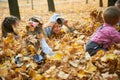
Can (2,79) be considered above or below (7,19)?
below

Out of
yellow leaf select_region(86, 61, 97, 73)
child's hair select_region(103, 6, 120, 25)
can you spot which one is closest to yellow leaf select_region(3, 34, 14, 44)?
child's hair select_region(103, 6, 120, 25)

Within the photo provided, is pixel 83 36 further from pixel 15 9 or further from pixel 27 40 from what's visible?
pixel 15 9

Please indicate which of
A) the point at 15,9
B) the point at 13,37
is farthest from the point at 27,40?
the point at 15,9

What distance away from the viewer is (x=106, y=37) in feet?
18.2

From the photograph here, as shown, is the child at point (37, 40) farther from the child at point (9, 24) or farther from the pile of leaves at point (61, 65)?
the child at point (9, 24)

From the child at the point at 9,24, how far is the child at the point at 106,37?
5.91 ft

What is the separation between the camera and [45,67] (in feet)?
17.4

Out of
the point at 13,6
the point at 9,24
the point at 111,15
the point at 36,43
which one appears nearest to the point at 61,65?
the point at 36,43

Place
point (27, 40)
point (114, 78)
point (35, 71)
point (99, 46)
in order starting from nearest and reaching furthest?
point (114, 78), point (35, 71), point (99, 46), point (27, 40)

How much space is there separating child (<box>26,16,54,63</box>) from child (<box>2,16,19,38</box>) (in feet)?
2.28

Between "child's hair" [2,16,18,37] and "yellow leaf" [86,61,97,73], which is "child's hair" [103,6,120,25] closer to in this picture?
"yellow leaf" [86,61,97,73]

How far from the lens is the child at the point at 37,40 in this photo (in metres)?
5.81

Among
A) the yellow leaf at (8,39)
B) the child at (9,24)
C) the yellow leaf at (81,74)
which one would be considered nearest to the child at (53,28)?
the child at (9,24)

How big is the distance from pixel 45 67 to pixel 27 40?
86 cm
